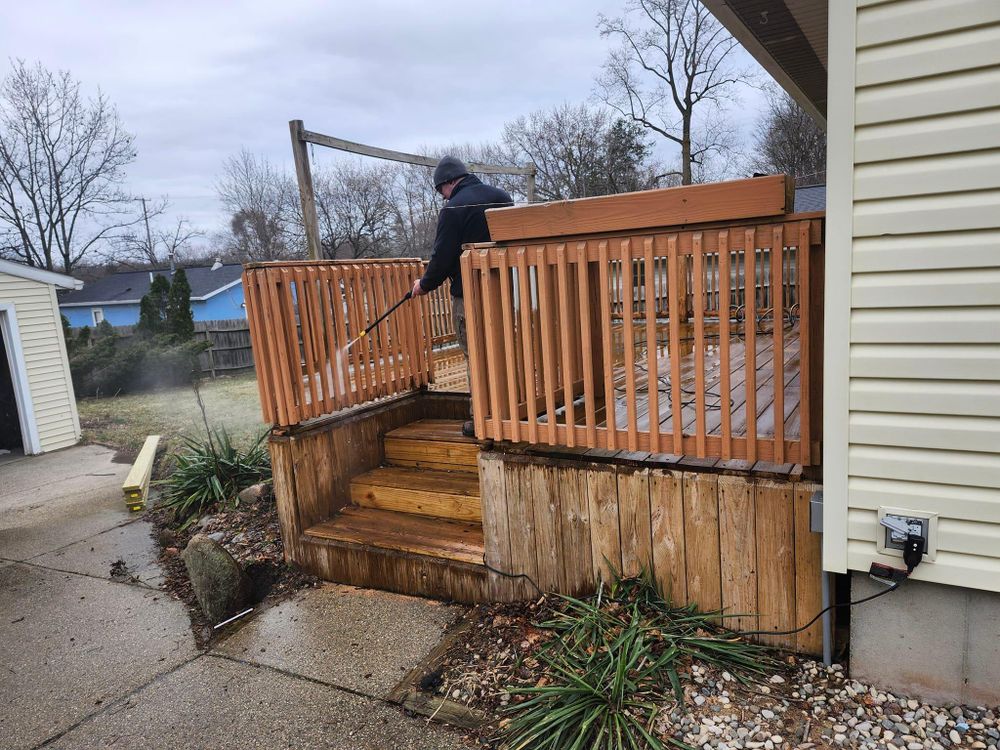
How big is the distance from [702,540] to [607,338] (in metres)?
0.88

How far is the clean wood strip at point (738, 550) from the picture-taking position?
8.18 ft

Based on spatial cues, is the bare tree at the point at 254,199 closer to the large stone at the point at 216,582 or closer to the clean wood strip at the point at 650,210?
the large stone at the point at 216,582

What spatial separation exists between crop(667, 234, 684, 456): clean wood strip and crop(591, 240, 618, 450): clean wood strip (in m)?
0.25

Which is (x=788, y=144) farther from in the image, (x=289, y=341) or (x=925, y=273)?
(x=925, y=273)

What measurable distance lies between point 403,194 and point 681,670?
948 inches

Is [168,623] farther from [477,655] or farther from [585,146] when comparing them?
[585,146]

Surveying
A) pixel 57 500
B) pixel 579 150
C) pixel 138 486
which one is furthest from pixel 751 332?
pixel 579 150

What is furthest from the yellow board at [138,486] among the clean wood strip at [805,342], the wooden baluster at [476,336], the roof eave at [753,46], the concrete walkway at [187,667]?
the roof eave at [753,46]

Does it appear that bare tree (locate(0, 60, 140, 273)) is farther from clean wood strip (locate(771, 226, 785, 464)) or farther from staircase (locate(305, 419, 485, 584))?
clean wood strip (locate(771, 226, 785, 464))

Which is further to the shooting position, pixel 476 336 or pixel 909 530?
pixel 476 336

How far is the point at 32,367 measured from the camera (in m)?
9.37

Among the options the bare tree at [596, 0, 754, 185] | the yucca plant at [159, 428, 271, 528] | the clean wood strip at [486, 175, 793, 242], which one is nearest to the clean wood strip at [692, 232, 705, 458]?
the clean wood strip at [486, 175, 793, 242]

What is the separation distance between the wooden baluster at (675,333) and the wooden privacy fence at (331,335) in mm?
2178

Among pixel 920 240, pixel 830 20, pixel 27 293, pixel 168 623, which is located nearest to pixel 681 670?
pixel 920 240
